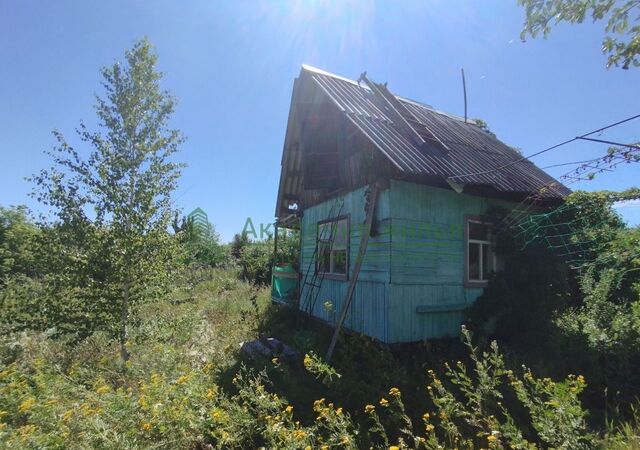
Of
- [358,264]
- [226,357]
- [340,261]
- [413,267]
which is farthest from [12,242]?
[413,267]

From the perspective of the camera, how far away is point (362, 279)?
7367mm

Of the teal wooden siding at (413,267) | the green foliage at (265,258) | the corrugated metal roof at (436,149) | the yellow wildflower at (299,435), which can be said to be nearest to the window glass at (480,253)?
the teal wooden siding at (413,267)

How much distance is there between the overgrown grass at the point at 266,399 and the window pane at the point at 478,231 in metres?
2.43

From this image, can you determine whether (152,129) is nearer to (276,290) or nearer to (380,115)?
(380,115)

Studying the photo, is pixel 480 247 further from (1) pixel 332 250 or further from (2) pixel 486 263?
(1) pixel 332 250

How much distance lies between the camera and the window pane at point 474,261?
7617 mm

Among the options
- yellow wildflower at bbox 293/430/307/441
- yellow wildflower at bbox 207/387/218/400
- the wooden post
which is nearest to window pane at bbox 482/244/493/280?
the wooden post

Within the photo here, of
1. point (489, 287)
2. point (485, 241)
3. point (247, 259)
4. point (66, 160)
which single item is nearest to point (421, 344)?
point (489, 287)

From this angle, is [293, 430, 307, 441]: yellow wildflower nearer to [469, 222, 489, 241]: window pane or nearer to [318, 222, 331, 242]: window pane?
[469, 222, 489, 241]: window pane

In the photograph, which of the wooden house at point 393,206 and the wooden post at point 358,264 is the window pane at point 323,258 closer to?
the wooden house at point 393,206

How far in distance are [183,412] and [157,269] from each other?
3379mm

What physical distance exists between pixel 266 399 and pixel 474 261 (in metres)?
5.63

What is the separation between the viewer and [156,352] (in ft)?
19.8

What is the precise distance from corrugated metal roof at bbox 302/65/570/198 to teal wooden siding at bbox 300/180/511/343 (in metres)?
0.65
